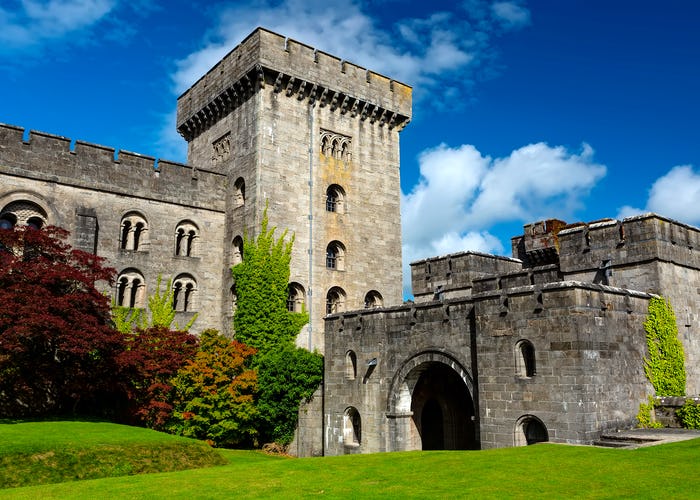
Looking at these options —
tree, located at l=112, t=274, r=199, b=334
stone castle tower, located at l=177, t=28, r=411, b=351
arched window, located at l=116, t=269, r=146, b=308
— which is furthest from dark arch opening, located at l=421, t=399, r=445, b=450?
arched window, located at l=116, t=269, r=146, b=308

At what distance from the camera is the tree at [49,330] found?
22891 mm

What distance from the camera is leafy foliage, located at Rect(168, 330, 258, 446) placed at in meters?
27.2

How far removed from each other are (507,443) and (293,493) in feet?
31.9

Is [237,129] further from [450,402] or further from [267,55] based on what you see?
[450,402]

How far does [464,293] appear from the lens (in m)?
29.9

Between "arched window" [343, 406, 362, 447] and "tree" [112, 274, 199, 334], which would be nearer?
"arched window" [343, 406, 362, 447]

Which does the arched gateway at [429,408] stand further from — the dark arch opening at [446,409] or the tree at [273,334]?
the tree at [273,334]

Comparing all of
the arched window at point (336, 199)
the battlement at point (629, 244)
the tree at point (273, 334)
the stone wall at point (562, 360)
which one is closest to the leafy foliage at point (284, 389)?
the tree at point (273, 334)

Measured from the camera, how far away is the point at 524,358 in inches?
798

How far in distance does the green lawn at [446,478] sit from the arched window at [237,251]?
1658cm

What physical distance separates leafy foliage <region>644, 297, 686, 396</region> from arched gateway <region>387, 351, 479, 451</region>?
6526 mm

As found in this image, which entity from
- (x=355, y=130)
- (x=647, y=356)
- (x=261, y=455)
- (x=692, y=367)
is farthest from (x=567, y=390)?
(x=355, y=130)

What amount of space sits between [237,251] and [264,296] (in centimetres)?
396

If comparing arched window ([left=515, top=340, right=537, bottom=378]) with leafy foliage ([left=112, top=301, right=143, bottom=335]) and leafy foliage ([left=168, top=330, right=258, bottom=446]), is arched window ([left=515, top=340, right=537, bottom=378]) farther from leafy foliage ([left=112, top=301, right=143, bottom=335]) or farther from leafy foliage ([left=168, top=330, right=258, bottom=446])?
leafy foliage ([left=112, top=301, right=143, bottom=335])
